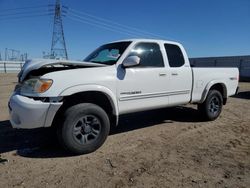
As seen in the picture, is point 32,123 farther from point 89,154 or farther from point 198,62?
point 198,62

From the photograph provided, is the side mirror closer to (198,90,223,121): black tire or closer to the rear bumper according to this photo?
the rear bumper

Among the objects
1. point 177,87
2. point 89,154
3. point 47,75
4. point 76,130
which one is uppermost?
point 47,75

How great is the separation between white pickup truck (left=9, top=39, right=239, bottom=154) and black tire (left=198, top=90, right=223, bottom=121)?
325mm

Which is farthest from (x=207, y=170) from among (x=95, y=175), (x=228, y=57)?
(x=228, y=57)

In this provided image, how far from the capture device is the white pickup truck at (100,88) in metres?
3.97

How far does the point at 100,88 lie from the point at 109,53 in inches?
50.5

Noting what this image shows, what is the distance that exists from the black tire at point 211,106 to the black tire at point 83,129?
3.16 metres

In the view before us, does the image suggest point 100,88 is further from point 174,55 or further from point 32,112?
point 174,55

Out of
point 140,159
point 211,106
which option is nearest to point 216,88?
point 211,106

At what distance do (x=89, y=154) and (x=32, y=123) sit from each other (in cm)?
106

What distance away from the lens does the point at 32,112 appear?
3857mm

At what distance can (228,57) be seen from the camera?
27891 millimetres

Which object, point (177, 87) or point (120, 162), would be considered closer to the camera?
point (120, 162)

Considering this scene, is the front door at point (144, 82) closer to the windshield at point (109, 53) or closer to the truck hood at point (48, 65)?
the windshield at point (109, 53)
